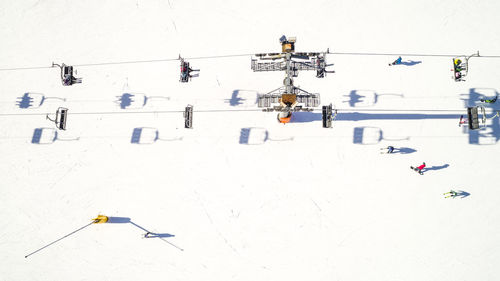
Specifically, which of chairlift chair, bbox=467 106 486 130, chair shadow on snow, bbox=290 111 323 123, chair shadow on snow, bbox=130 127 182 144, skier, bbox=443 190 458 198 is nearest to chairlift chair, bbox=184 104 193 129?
chair shadow on snow, bbox=130 127 182 144

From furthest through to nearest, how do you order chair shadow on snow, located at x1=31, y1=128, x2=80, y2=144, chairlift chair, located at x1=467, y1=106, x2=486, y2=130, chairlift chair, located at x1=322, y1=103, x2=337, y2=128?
chair shadow on snow, located at x1=31, y1=128, x2=80, y2=144 < chairlift chair, located at x1=322, y1=103, x2=337, y2=128 < chairlift chair, located at x1=467, y1=106, x2=486, y2=130

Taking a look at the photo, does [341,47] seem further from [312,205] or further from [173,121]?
[173,121]

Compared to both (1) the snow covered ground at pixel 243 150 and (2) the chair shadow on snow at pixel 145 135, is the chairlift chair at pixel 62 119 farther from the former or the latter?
(2) the chair shadow on snow at pixel 145 135

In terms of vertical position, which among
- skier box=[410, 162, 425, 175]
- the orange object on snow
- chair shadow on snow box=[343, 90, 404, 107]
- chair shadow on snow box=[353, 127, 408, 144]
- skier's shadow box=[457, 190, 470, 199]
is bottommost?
skier's shadow box=[457, 190, 470, 199]

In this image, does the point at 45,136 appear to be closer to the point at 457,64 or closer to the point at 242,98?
the point at 242,98

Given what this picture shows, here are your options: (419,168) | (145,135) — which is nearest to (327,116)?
(419,168)

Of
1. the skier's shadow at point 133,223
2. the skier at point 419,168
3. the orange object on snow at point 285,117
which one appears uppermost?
the orange object on snow at point 285,117

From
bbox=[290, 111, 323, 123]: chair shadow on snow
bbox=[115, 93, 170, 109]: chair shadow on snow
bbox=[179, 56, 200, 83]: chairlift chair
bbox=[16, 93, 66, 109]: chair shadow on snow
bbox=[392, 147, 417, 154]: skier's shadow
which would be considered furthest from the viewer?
bbox=[16, 93, 66, 109]: chair shadow on snow

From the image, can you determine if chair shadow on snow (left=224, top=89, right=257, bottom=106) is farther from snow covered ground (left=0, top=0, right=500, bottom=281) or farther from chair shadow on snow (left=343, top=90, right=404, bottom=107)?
chair shadow on snow (left=343, top=90, right=404, bottom=107)

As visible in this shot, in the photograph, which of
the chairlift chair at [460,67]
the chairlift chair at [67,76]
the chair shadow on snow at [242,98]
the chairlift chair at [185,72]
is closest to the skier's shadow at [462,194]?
the chairlift chair at [460,67]
